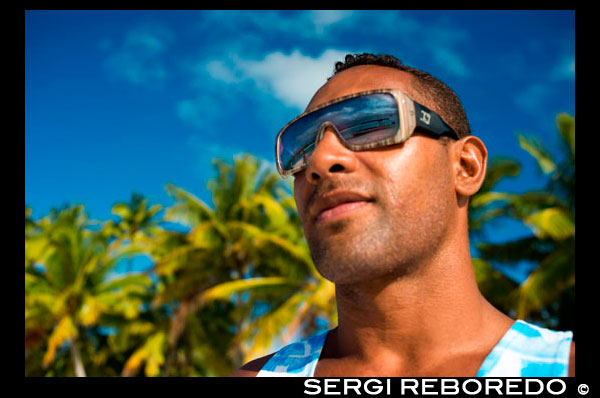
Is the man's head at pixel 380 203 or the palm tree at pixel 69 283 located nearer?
the man's head at pixel 380 203

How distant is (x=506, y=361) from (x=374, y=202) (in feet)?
2.18

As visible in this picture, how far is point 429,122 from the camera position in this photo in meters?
1.95

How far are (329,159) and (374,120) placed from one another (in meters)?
0.22

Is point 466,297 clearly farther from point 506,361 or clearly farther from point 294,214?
point 294,214

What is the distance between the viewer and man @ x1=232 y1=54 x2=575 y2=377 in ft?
5.89

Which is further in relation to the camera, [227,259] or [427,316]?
[227,259]

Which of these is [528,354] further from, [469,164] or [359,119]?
[359,119]

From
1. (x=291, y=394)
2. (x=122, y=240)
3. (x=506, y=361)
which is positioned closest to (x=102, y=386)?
(x=291, y=394)

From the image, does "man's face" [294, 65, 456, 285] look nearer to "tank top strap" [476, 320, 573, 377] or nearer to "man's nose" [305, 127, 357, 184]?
"man's nose" [305, 127, 357, 184]

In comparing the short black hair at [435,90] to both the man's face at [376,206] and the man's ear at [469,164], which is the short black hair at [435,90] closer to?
the man's ear at [469,164]

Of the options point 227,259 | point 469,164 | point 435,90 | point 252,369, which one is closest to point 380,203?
point 469,164

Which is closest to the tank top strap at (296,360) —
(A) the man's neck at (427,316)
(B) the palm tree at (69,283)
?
(A) the man's neck at (427,316)

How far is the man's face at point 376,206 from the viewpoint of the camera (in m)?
1.80

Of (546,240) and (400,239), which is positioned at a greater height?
(546,240)
